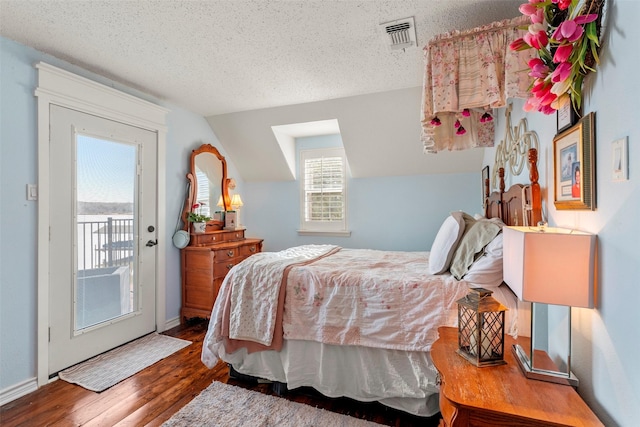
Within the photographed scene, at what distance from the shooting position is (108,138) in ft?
8.62

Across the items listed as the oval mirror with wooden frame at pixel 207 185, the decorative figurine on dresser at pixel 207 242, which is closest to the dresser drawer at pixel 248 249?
the decorative figurine on dresser at pixel 207 242

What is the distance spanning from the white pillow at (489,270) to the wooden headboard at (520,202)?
0.21 m

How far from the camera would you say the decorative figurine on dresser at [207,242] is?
126 inches

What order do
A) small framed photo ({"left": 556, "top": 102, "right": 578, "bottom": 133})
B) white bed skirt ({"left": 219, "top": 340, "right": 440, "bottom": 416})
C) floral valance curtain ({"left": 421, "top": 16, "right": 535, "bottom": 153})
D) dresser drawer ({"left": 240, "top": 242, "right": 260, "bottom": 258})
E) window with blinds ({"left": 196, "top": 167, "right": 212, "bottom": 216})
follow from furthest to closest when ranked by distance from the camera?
dresser drawer ({"left": 240, "top": 242, "right": 260, "bottom": 258}) → window with blinds ({"left": 196, "top": 167, "right": 212, "bottom": 216}) → white bed skirt ({"left": 219, "top": 340, "right": 440, "bottom": 416}) → floral valance curtain ({"left": 421, "top": 16, "right": 535, "bottom": 153}) → small framed photo ({"left": 556, "top": 102, "right": 578, "bottom": 133})

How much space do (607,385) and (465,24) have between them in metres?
2.00

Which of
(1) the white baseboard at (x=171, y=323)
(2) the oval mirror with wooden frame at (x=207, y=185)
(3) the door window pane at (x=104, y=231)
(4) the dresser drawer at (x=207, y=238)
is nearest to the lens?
(3) the door window pane at (x=104, y=231)

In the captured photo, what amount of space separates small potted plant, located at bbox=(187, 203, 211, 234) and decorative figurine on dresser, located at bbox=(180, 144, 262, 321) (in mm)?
11

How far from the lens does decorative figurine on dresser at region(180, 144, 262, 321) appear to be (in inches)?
126

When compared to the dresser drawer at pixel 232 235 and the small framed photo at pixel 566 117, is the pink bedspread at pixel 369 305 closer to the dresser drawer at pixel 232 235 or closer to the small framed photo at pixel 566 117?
the small framed photo at pixel 566 117

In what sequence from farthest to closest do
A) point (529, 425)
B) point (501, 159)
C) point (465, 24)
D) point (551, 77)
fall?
point (501, 159)
point (465, 24)
point (551, 77)
point (529, 425)

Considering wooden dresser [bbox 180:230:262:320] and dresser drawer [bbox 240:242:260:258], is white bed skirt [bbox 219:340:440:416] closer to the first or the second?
wooden dresser [bbox 180:230:262:320]

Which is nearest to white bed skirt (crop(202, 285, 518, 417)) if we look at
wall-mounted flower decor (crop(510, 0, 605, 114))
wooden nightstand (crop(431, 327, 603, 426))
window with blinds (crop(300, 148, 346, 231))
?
wooden nightstand (crop(431, 327, 603, 426))

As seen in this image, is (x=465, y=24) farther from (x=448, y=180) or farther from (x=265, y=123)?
(x=265, y=123)

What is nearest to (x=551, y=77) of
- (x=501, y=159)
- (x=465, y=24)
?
(x=465, y=24)
